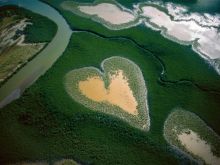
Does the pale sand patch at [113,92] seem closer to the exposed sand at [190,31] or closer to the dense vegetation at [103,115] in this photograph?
the dense vegetation at [103,115]

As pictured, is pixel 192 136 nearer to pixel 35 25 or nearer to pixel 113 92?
pixel 113 92

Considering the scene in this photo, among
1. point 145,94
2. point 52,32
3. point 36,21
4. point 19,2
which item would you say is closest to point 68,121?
point 145,94

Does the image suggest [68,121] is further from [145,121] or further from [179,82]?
[179,82]

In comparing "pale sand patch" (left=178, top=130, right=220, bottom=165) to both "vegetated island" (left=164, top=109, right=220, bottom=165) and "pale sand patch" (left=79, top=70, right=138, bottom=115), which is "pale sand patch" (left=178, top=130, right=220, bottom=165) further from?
"pale sand patch" (left=79, top=70, right=138, bottom=115)

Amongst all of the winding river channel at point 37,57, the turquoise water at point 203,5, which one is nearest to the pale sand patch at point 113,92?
the winding river channel at point 37,57

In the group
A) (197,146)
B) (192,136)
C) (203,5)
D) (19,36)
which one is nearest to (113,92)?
(192,136)

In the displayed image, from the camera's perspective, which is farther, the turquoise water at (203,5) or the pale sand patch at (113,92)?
the turquoise water at (203,5)

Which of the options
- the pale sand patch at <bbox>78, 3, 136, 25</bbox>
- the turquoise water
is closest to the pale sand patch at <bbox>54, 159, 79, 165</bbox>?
the pale sand patch at <bbox>78, 3, 136, 25</bbox>
